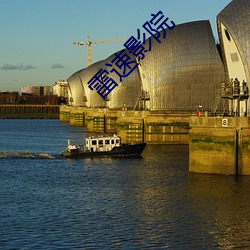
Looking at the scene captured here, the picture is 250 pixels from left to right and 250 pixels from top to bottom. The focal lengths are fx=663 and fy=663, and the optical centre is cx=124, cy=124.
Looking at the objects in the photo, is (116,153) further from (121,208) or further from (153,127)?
(121,208)

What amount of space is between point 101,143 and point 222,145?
2022 cm

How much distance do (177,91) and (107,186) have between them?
1638 inches

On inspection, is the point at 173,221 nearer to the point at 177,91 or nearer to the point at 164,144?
the point at 164,144

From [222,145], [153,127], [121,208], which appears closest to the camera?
[121,208]

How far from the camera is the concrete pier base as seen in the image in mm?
46062

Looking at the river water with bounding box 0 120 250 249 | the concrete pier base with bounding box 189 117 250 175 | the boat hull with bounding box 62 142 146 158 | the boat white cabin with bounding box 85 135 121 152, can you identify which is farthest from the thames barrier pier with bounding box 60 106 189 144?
the concrete pier base with bounding box 189 117 250 175

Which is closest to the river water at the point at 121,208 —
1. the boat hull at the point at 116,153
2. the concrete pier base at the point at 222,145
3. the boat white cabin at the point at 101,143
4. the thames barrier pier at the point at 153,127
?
the concrete pier base at the point at 222,145

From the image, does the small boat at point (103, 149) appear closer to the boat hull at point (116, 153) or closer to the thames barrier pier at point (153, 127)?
the boat hull at point (116, 153)

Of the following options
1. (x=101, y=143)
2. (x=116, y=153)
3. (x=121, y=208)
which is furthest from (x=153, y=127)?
(x=121, y=208)

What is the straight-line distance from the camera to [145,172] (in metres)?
52.4

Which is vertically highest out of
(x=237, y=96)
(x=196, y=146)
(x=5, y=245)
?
(x=237, y=96)

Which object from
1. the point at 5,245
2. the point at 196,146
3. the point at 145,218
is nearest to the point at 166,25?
the point at 196,146

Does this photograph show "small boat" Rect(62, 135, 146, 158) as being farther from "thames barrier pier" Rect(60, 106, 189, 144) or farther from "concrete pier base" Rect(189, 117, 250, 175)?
"concrete pier base" Rect(189, 117, 250, 175)

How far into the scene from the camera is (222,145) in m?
46.6
